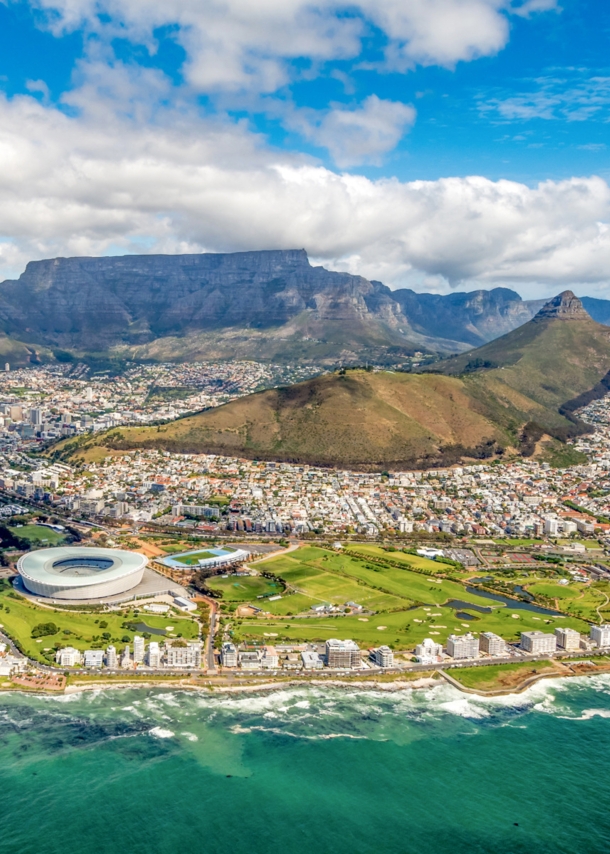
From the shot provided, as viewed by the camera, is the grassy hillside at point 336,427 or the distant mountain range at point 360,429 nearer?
the distant mountain range at point 360,429

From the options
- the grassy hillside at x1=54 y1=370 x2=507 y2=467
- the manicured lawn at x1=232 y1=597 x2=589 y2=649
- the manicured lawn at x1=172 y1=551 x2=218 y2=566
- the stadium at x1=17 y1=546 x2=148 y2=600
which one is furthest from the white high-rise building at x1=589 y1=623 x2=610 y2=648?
the grassy hillside at x1=54 y1=370 x2=507 y2=467

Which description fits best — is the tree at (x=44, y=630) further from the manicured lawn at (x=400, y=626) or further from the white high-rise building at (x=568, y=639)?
the white high-rise building at (x=568, y=639)

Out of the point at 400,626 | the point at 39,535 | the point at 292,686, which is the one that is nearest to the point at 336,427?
the point at 39,535

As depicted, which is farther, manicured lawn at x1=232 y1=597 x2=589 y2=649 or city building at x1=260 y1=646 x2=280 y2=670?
manicured lawn at x1=232 y1=597 x2=589 y2=649

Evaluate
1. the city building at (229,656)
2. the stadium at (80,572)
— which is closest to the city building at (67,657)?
the city building at (229,656)

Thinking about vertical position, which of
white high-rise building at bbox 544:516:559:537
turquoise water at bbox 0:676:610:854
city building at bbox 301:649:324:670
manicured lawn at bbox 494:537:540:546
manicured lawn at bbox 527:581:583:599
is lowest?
turquoise water at bbox 0:676:610:854

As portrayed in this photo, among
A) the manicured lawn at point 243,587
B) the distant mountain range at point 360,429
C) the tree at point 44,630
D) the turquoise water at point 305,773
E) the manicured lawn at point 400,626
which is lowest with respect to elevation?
the turquoise water at point 305,773

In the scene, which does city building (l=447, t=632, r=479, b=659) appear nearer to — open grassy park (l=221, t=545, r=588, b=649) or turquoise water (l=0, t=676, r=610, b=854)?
open grassy park (l=221, t=545, r=588, b=649)
